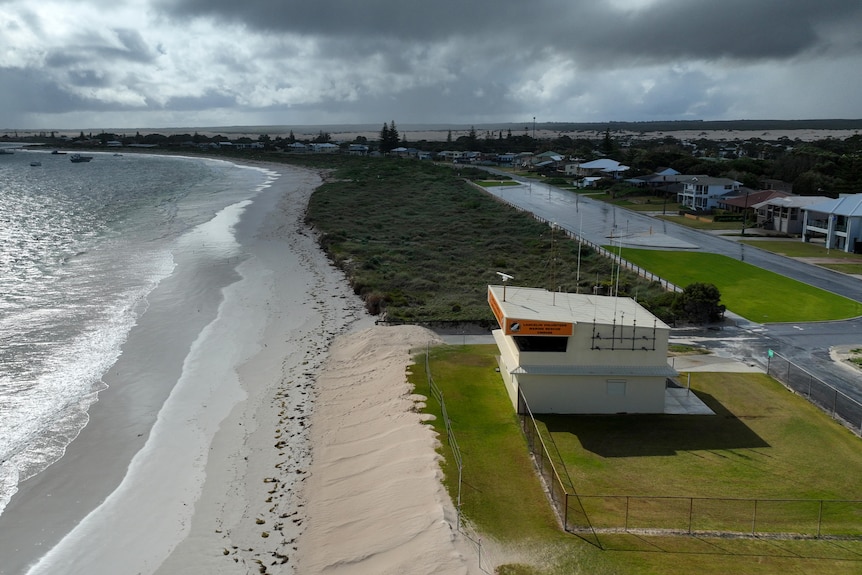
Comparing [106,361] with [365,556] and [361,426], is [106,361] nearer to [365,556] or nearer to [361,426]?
[361,426]

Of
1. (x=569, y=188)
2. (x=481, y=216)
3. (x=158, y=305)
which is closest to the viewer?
(x=158, y=305)

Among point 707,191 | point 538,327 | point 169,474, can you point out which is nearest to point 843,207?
point 707,191

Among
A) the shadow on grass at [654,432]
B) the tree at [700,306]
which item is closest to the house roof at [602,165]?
the tree at [700,306]

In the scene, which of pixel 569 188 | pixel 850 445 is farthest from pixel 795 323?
pixel 569 188

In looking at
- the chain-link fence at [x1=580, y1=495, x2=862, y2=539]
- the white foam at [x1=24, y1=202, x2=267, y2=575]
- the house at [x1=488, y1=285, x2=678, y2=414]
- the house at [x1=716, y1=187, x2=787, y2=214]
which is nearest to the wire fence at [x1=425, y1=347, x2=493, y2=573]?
the house at [x1=488, y1=285, x2=678, y2=414]

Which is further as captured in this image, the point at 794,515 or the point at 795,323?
the point at 795,323

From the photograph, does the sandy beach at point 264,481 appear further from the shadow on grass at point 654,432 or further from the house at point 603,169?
the house at point 603,169

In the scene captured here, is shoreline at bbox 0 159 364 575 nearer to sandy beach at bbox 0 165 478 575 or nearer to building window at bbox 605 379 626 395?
sandy beach at bbox 0 165 478 575
